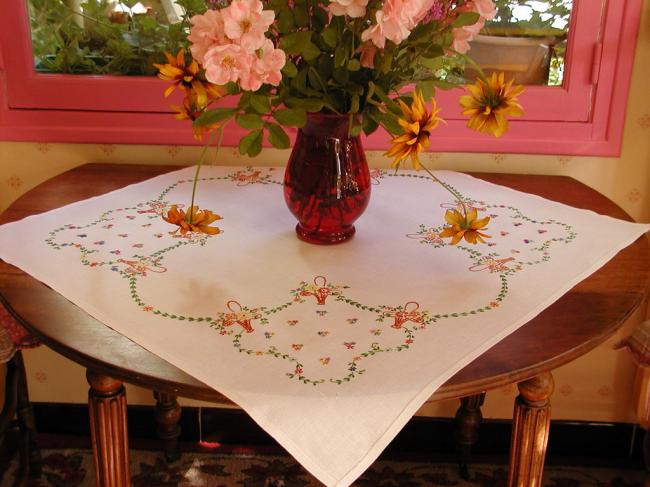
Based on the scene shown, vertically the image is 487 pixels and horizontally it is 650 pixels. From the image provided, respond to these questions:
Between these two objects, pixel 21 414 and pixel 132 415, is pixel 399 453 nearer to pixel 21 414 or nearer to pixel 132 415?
pixel 132 415

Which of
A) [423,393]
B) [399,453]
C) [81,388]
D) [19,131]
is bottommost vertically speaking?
[399,453]

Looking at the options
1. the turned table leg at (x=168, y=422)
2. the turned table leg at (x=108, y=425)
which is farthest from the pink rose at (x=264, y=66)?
the turned table leg at (x=168, y=422)

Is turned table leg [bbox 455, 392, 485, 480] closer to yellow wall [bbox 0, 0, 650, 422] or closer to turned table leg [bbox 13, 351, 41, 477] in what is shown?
yellow wall [bbox 0, 0, 650, 422]

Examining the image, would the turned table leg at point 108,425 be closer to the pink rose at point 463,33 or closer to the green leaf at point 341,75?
the green leaf at point 341,75

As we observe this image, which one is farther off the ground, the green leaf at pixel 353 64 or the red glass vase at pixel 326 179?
the green leaf at pixel 353 64

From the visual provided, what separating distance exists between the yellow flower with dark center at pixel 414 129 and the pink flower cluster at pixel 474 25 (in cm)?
15

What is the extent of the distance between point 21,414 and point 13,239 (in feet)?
2.21

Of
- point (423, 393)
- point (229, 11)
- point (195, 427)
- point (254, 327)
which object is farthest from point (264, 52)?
point (195, 427)

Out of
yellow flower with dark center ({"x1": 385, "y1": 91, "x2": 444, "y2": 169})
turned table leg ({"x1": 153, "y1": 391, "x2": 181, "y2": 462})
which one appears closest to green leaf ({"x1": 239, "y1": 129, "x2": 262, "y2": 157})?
yellow flower with dark center ({"x1": 385, "y1": 91, "x2": 444, "y2": 169})

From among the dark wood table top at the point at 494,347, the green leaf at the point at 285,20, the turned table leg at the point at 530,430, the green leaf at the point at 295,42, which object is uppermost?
the green leaf at the point at 285,20

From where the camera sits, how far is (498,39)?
178cm

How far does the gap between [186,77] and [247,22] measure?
186 mm

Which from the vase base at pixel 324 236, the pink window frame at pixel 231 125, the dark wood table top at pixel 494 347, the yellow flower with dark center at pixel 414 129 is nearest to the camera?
the dark wood table top at pixel 494 347

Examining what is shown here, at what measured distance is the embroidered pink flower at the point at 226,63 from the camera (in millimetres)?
977
